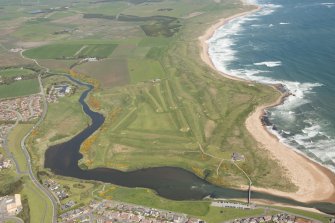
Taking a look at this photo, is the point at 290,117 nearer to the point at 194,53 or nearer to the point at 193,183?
the point at 193,183

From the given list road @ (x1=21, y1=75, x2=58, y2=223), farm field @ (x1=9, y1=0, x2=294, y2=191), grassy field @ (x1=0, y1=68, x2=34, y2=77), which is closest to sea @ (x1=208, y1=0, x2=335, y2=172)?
farm field @ (x1=9, y1=0, x2=294, y2=191)

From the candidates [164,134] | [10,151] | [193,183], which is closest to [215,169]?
[193,183]

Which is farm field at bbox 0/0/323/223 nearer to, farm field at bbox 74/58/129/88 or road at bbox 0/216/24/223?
farm field at bbox 74/58/129/88

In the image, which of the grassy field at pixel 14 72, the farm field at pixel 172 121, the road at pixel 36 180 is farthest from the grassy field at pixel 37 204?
the grassy field at pixel 14 72

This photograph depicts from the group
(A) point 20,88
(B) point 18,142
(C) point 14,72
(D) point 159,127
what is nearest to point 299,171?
(D) point 159,127

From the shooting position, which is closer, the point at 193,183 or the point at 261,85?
the point at 193,183

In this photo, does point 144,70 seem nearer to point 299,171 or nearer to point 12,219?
point 299,171
